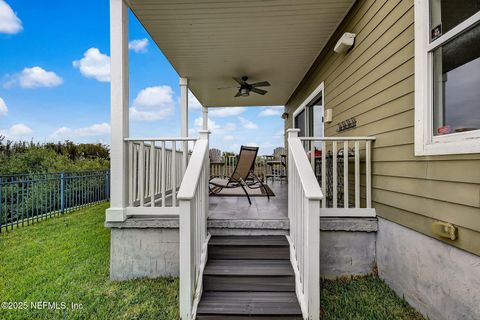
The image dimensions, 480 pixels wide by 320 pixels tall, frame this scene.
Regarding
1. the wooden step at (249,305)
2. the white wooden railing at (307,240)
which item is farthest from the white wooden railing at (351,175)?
the wooden step at (249,305)

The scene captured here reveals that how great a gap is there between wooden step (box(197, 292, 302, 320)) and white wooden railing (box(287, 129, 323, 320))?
0.11 meters

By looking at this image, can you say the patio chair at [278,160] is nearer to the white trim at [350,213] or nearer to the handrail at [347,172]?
the handrail at [347,172]

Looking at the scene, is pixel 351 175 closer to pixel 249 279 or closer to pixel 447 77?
pixel 447 77

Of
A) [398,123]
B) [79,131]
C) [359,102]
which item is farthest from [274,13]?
[79,131]

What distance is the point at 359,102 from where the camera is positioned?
3266 millimetres

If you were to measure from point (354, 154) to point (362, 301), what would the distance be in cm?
165

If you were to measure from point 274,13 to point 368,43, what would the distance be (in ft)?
4.06

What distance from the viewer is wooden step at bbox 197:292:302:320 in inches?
82.1

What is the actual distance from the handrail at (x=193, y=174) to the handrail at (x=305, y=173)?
2.86 feet

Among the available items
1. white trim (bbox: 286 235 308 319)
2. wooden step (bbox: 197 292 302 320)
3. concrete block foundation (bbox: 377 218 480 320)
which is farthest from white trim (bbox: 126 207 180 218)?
concrete block foundation (bbox: 377 218 480 320)

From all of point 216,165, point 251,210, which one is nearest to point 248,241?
point 251,210

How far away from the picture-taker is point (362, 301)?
2395 mm

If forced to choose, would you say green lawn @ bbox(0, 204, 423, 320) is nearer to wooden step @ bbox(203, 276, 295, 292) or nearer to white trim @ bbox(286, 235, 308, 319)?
white trim @ bbox(286, 235, 308, 319)

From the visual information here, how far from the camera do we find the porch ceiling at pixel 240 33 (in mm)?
3326
